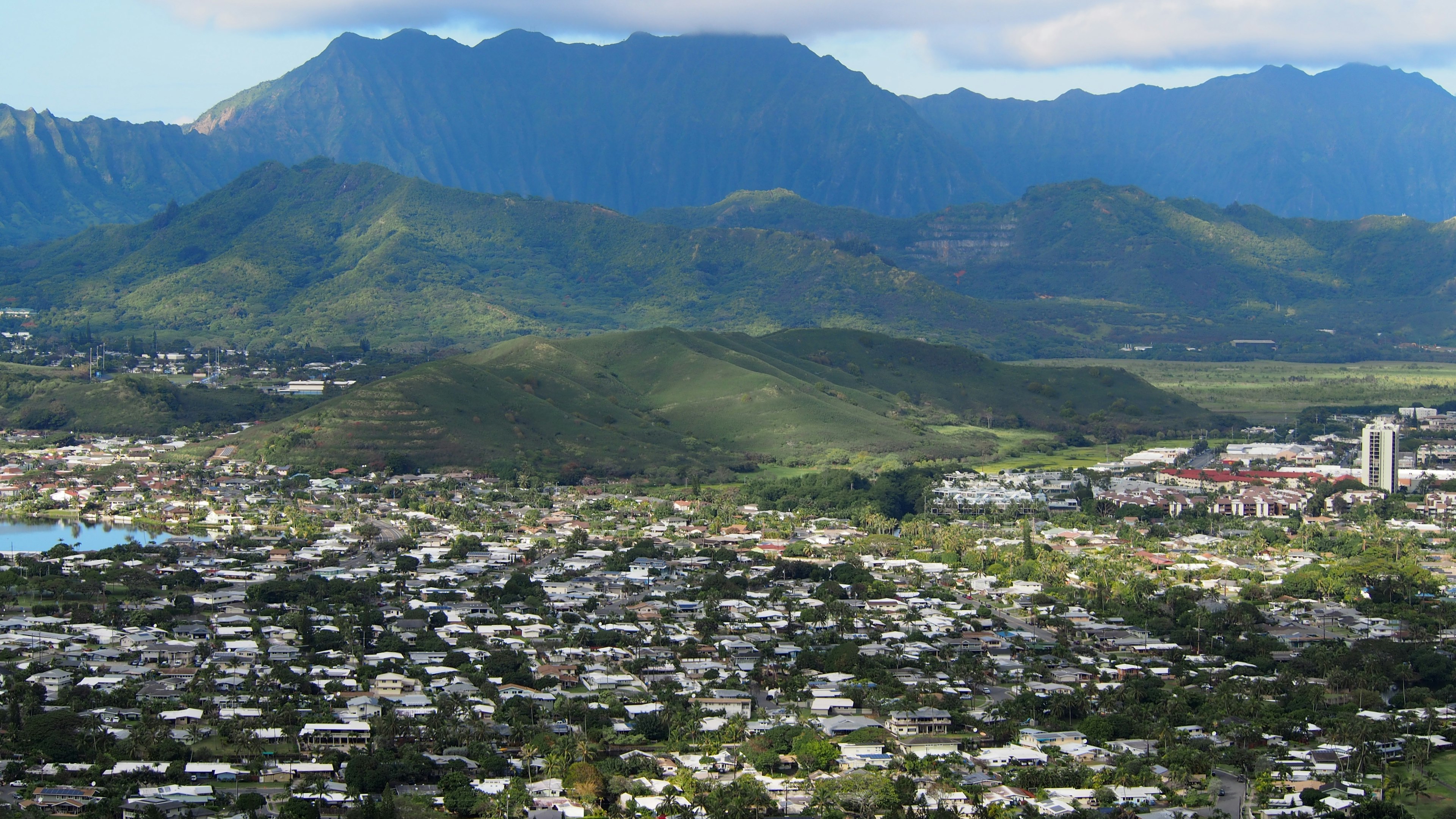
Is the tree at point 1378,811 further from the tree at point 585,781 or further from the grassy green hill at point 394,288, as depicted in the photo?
the grassy green hill at point 394,288

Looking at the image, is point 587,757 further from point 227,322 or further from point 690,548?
point 227,322

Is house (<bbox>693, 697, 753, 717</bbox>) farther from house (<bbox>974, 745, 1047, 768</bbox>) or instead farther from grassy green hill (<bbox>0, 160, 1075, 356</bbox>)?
grassy green hill (<bbox>0, 160, 1075, 356</bbox>)

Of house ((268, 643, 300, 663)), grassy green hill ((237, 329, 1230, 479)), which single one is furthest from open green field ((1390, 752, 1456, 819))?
grassy green hill ((237, 329, 1230, 479))

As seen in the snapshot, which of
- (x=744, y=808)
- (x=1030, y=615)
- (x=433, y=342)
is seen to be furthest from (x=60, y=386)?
(x=744, y=808)

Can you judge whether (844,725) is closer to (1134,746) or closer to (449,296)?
(1134,746)

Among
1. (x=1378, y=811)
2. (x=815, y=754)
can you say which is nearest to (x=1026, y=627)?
(x=815, y=754)

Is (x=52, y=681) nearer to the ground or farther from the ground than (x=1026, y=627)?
farther from the ground

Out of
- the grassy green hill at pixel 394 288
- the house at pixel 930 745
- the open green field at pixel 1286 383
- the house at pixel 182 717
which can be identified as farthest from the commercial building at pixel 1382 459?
the grassy green hill at pixel 394 288
